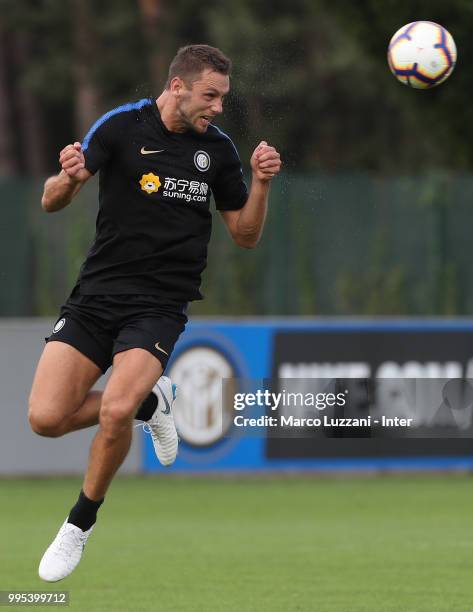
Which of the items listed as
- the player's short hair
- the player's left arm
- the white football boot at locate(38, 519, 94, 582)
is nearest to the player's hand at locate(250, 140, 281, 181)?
the player's left arm

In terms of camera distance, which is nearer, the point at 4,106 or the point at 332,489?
the point at 332,489

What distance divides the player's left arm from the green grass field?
6.80 ft

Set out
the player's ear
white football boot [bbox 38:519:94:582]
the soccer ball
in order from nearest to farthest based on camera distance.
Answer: white football boot [bbox 38:519:94:582]
the player's ear
the soccer ball

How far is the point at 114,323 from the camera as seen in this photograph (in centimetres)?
851

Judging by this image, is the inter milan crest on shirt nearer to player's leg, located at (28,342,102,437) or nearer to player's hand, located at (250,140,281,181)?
player's hand, located at (250,140,281,181)

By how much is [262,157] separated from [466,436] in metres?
7.95

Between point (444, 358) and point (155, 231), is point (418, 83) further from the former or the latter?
point (444, 358)

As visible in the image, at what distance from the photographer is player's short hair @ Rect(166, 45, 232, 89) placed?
838cm

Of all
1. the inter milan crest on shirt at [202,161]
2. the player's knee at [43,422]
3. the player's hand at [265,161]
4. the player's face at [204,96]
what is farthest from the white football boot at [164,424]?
the player's face at [204,96]

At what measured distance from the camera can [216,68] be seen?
330 inches

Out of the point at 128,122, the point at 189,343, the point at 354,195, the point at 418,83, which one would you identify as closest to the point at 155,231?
the point at 128,122

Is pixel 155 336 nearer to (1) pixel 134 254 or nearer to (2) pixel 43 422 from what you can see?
(1) pixel 134 254

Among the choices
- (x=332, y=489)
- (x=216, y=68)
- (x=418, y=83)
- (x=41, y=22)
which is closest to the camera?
(x=216, y=68)

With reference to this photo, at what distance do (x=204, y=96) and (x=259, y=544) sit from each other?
4.49m
